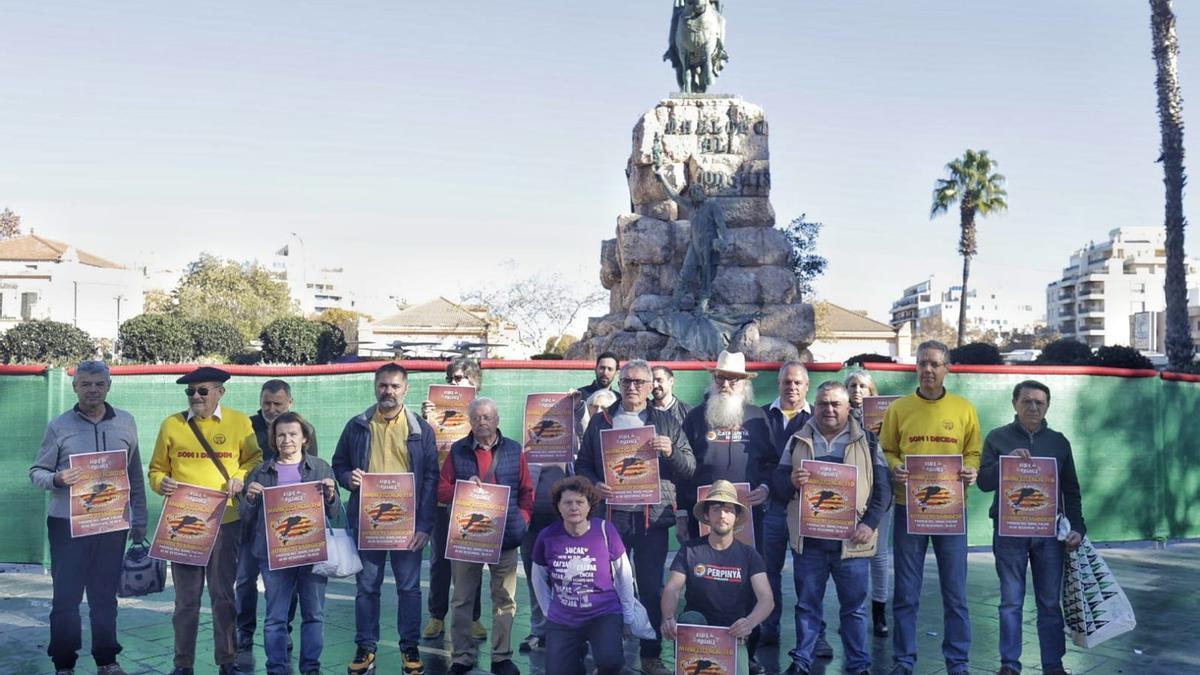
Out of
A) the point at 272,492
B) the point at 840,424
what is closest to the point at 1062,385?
the point at 840,424

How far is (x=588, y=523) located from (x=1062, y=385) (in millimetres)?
6626

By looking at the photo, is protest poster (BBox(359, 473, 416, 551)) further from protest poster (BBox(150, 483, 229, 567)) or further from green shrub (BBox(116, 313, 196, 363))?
green shrub (BBox(116, 313, 196, 363))

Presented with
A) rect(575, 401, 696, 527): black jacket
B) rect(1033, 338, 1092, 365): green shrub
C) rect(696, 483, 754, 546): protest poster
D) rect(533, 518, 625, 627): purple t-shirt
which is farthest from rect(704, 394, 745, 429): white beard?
rect(1033, 338, 1092, 365): green shrub

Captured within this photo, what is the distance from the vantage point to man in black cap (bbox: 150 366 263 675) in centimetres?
571

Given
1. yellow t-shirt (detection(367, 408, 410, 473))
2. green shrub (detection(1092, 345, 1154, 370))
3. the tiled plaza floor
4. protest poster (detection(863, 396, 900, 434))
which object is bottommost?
the tiled plaza floor

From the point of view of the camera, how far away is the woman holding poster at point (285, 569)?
557cm

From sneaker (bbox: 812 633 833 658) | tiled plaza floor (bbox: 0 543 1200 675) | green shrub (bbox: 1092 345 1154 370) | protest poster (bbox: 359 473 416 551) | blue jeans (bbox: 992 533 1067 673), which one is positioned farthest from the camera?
green shrub (bbox: 1092 345 1154 370)

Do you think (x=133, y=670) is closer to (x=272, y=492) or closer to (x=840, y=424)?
(x=272, y=492)

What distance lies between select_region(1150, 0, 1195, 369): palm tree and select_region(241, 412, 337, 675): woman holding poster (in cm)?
2285

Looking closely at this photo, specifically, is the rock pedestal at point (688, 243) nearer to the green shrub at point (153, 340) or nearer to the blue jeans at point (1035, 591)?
the blue jeans at point (1035, 591)

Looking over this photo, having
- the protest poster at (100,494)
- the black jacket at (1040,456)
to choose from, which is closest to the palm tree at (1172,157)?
the black jacket at (1040,456)

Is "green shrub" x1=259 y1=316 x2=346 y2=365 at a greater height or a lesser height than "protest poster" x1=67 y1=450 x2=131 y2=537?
greater

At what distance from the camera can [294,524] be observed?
5574 mm

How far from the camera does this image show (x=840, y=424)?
565 centimetres
